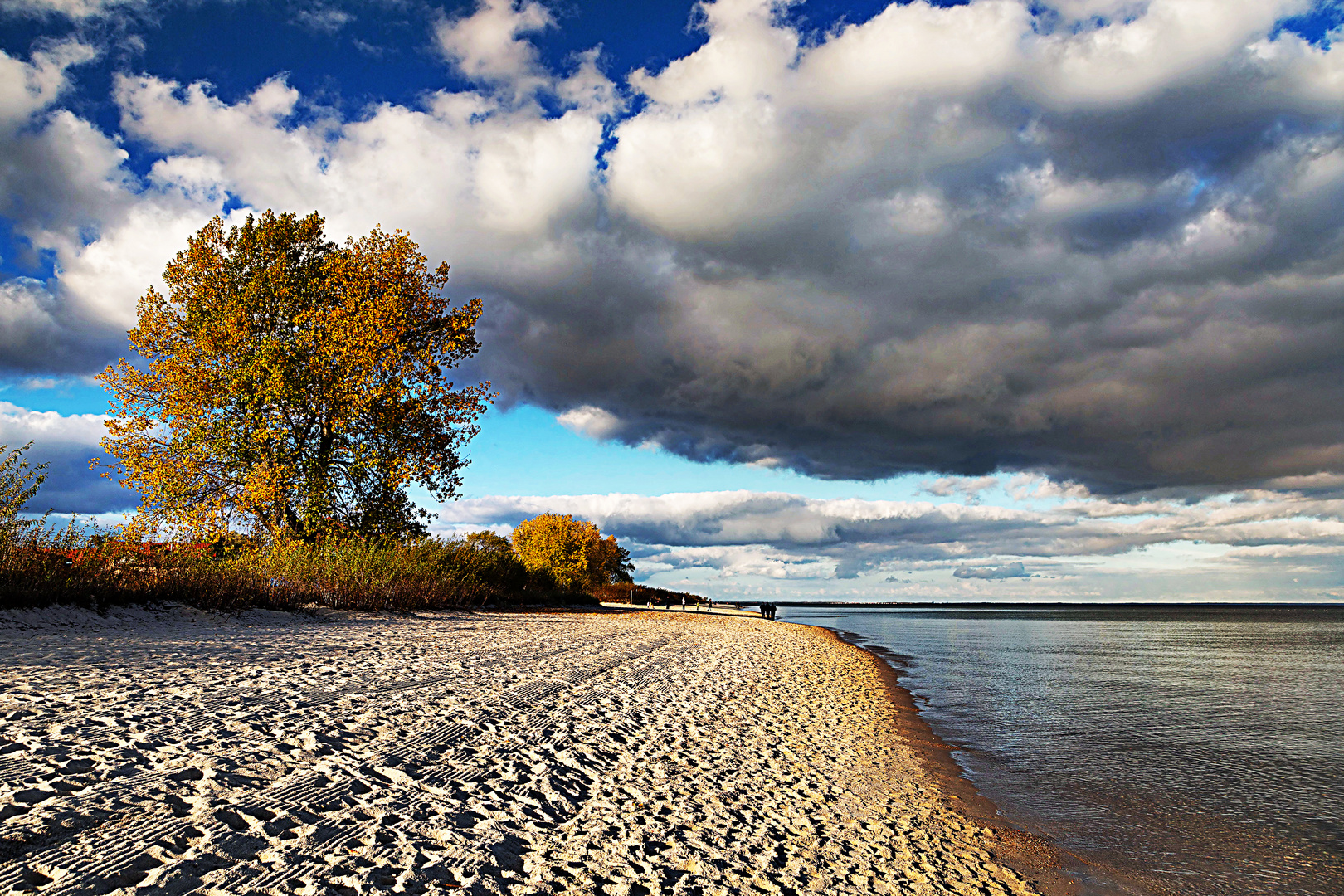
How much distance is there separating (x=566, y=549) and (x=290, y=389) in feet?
167

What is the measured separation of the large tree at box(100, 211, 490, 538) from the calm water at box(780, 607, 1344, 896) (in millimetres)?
18722

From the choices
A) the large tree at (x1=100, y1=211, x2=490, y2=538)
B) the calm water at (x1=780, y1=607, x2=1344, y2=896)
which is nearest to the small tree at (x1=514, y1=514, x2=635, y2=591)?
the large tree at (x1=100, y1=211, x2=490, y2=538)

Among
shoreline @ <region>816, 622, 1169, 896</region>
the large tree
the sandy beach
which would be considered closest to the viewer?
the sandy beach

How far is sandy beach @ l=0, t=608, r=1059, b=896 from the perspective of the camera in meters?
4.19

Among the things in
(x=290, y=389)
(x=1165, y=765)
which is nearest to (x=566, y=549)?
(x=290, y=389)

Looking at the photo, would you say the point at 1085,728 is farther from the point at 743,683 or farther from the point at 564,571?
the point at 564,571

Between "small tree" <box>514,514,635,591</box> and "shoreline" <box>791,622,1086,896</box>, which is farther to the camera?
"small tree" <box>514,514,635,591</box>

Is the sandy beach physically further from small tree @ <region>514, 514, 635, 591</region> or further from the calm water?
small tree @ <region>514, 514, 635, 591</region>

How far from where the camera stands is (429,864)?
4.39 m

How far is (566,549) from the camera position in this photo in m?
72.7

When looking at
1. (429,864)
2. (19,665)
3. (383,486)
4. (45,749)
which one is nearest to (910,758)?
(429,864)

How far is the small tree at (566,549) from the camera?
6906 cm

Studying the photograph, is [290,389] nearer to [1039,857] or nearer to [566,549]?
[1039,857]

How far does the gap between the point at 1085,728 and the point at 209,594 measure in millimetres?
19025
